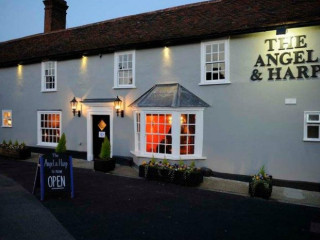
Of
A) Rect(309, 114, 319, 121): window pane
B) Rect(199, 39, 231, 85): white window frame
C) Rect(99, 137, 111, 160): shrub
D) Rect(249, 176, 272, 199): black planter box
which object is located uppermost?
Rect(199, 39, 231, 85): white window frame

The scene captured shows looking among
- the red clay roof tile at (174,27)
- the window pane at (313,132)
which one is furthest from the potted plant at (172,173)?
the red clay roof tile at (174,27)

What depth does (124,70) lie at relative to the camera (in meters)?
12.7

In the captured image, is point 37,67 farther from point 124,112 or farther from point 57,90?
point 124,112

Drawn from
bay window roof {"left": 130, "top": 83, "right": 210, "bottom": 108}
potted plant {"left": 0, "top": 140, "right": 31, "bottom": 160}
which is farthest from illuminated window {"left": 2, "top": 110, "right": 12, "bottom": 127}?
bay window roof {"left": 130, "top": 83, "right": 210, "bottom": 108}

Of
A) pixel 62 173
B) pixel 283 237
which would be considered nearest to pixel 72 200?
pixel 62 173

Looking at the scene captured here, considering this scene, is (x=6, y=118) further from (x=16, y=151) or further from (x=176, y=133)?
(x=176, y=133)

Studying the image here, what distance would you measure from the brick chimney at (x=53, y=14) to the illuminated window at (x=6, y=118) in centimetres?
601

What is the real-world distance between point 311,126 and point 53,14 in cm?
1717

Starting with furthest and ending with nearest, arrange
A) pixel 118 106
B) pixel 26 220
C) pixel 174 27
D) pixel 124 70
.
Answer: pixel 124 70, pixel 118 106, pixel 174 27, pixel 26 220

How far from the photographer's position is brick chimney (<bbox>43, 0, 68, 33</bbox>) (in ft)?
60.0

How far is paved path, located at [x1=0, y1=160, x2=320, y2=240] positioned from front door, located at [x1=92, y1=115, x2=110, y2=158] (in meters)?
4.39

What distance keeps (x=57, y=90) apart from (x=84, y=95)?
1902 mm

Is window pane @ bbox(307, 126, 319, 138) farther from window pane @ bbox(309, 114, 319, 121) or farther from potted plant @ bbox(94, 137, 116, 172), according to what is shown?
potted plant @ bbox(94, 137, 116, 172)

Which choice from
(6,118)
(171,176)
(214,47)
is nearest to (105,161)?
(171,176)
